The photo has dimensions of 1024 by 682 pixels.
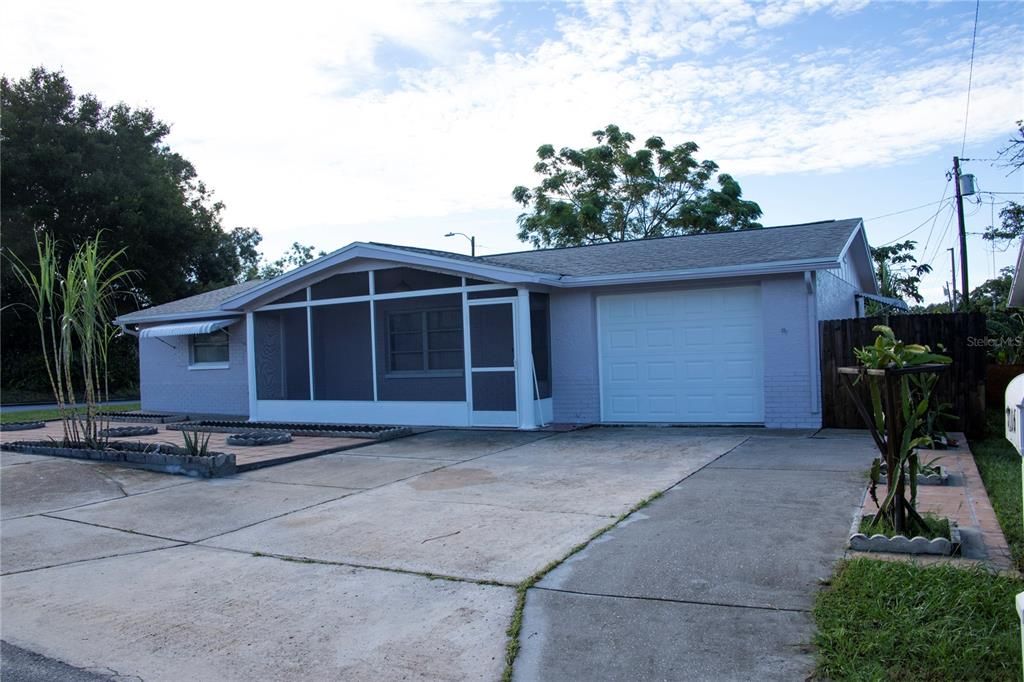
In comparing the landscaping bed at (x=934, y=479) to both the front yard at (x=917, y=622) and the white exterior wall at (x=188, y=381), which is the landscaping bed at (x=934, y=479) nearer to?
the front yard at (x=917, y=622)

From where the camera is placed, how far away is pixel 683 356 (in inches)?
478

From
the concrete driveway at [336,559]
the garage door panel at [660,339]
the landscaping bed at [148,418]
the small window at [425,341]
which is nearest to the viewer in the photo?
the concrete driveway at [336,559]

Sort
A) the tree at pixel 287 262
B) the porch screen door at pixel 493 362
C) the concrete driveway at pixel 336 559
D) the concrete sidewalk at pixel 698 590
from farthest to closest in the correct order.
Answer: the tree at pixel 287 262 → the porch screen door at pixel 493 362 → the concrete driveway at pixel 336 559 → the concrete sidewalk at pixel 698 590

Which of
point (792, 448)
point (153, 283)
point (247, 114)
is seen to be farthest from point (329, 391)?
point (153, 283)

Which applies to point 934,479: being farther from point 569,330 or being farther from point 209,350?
point 209,350

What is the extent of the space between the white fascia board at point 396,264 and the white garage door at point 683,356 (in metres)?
1.63

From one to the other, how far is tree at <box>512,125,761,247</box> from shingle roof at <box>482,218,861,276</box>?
16.8 meters

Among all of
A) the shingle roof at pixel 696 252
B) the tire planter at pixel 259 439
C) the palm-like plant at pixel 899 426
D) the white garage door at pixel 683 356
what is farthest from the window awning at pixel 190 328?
the palm-like plant at pixel 899 426

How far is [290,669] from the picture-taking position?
3717 mm

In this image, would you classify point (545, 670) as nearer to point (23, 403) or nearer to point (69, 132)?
point (23, 403)

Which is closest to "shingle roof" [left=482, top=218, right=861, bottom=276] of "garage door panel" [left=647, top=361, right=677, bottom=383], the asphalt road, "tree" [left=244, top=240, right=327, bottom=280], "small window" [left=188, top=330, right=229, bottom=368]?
"garage door panel" [left=647, top=361, right=677, bottom=383]

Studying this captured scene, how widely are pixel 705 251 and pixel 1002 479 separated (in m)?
6.69

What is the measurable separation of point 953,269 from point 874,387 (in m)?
42.4

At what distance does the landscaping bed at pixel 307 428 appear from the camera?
12305 millimetres
